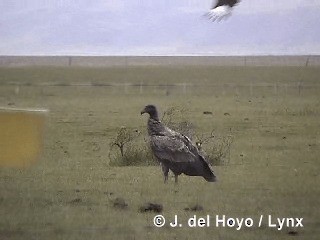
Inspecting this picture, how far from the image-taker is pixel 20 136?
6.30m

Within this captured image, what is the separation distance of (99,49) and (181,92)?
0.65 meters

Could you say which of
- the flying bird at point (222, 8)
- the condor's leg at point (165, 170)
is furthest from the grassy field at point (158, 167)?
the flying bird at point (222, 8)

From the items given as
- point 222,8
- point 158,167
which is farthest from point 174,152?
point 222,8

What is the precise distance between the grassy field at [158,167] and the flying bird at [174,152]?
0.18ft

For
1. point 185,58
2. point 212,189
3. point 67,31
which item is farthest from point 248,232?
point 67,31

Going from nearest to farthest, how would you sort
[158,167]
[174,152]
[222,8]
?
[222,8] → [158,167] → [174,152]

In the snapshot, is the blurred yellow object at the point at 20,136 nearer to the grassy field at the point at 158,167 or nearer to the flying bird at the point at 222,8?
the grassy field at the point at 158,167

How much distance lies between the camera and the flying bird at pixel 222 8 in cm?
627

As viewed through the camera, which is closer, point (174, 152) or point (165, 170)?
point (165, 170)

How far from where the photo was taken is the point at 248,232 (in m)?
6.15

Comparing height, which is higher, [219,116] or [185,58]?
[185,58]

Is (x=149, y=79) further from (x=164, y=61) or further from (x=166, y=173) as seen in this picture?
(x=166, y=173)

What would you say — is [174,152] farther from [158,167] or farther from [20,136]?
[20,136]

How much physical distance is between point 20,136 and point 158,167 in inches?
38.8
